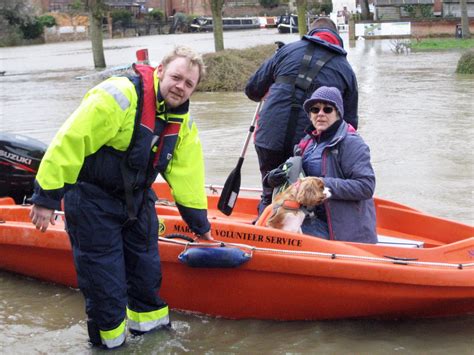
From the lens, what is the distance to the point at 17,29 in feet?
194

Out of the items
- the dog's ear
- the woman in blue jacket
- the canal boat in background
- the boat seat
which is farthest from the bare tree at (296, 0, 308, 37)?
the canal boat in background

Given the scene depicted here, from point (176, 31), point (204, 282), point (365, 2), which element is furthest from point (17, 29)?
point (204, 282)

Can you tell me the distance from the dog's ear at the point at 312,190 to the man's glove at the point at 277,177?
0.25 m

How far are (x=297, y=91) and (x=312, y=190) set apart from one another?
3.05ft

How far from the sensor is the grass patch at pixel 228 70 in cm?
1888

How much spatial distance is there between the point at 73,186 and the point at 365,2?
4877cm

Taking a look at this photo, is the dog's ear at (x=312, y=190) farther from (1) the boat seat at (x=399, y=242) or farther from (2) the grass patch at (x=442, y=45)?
(2) the grass patch at (x=442, y=45)

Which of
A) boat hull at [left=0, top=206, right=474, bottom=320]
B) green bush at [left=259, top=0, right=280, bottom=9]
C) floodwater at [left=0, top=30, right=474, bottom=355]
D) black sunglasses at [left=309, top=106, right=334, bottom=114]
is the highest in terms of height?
green bush at [left=259, top=0, right=280, bottom=9]

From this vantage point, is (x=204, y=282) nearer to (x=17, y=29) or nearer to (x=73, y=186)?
(x=73, y=186)

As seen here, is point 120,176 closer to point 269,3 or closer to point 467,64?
point 467,64

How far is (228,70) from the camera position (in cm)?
1933

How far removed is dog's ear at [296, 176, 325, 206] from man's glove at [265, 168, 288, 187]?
0.25 metres

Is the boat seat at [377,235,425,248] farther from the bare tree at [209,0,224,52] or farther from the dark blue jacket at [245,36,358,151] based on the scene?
the bare tree at [209,0,224,52]

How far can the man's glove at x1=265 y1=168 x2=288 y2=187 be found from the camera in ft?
16.5
